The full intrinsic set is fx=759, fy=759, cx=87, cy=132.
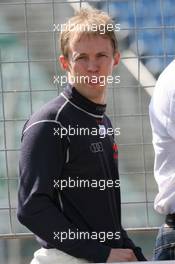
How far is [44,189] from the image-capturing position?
6.19 feet

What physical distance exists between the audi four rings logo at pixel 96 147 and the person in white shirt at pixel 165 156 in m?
0.20

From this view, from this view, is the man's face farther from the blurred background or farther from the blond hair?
the blurred background

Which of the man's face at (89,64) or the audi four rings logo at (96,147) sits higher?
the man's face at (89,64)

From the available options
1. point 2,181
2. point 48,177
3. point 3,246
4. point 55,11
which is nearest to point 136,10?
point 55,11

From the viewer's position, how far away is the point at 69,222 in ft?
6.31

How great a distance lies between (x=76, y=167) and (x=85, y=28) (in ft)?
1.22

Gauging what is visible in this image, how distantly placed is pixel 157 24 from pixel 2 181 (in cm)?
100

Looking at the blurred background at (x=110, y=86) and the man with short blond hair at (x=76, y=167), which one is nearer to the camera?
the man with short blond hair at (x=76, y=167)

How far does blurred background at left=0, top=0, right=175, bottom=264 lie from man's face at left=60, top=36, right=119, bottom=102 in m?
1.35

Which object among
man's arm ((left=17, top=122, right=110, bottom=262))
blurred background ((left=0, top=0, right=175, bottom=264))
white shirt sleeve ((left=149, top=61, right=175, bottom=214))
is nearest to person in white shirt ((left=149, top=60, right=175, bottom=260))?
white shirt sleeve ((left=149, top=61, right=175, bottom=214))

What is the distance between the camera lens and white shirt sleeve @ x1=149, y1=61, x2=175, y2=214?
6.73 feet

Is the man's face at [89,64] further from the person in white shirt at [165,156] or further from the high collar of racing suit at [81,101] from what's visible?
the person in white shirt at [165,156]

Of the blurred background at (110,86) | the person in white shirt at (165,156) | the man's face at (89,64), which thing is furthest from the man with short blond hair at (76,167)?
the blurred background at (110,86)

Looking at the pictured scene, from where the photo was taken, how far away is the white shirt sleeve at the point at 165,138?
2.05 m
